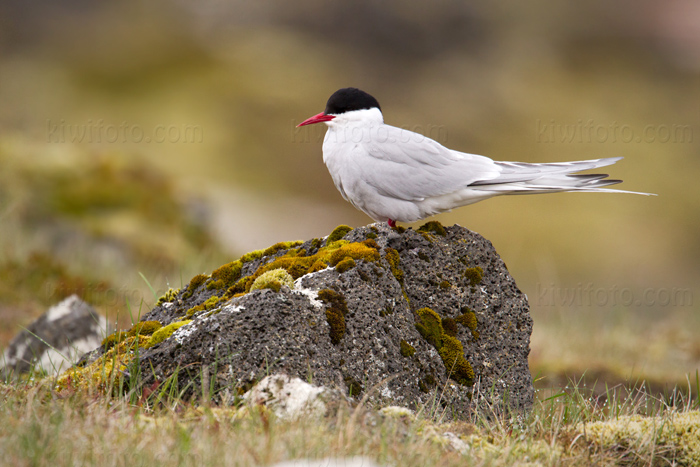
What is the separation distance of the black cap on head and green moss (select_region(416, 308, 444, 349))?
1859mm

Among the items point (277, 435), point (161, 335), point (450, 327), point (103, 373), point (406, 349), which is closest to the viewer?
point (277, 435)

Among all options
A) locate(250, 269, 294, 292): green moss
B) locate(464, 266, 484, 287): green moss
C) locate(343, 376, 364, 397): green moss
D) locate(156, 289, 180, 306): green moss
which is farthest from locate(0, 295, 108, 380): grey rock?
locate(464, 266, 484, 287): green moss

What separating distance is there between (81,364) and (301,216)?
1111 cm

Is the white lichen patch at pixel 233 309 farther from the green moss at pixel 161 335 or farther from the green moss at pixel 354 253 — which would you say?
the green moss at pixel 354 253

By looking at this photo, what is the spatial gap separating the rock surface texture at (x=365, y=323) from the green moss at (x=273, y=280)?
12 millimetres

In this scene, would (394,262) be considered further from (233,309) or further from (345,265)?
(233,309)

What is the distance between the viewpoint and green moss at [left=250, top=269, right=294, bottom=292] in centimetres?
324

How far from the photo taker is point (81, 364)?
11.5 ft

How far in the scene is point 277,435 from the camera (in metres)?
2.47

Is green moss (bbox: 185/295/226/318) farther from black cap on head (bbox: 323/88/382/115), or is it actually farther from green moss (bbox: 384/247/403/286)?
black cap on head (bbox: 323/88/382/115)

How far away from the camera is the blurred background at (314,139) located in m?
7.79

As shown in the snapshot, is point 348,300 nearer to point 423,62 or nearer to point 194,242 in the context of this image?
point 194,242

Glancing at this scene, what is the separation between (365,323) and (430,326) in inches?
19.9

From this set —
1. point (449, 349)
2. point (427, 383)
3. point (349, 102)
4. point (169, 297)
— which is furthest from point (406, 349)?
point (349, 102)
